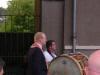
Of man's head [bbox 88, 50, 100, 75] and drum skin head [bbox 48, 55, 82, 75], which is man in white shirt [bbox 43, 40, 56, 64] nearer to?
drum skin head [bbox 48, 55, 82, 75]

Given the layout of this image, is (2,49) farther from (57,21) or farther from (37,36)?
(37,36)

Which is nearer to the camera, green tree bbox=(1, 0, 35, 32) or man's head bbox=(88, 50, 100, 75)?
man's head bbox=(88, 50, 100, 75)

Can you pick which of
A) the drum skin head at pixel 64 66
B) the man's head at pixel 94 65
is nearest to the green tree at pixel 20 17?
the drum skin head at pixel 64 66

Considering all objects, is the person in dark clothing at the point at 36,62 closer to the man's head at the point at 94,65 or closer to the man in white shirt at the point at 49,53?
the man in white shirt at the point at 49,53

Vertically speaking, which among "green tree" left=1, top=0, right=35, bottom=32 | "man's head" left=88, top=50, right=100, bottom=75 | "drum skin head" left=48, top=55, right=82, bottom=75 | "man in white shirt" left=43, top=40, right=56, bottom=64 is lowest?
"drum skin head" left=48, top=55, right=82, bottom=75

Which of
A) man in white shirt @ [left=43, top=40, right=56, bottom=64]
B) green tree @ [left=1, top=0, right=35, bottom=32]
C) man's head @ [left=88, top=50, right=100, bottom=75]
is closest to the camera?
man's head @ [left=88, top=50, right=100, bottom=75]

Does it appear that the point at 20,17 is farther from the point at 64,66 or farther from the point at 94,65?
the point at 94,65

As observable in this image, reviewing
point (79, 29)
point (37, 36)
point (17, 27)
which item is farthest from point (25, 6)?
point (37, 36)

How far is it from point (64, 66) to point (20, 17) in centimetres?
422

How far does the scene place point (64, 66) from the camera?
17.0 feet

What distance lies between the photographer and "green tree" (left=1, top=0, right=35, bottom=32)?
883cm

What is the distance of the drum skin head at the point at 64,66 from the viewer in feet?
16.3

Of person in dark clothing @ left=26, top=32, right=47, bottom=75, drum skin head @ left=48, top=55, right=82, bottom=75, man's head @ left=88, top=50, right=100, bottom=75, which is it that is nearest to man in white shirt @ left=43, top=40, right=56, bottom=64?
drum skin head @ left=48, top=55, right=82, bottom=75

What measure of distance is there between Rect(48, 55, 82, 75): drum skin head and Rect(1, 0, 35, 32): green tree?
3.73 m
